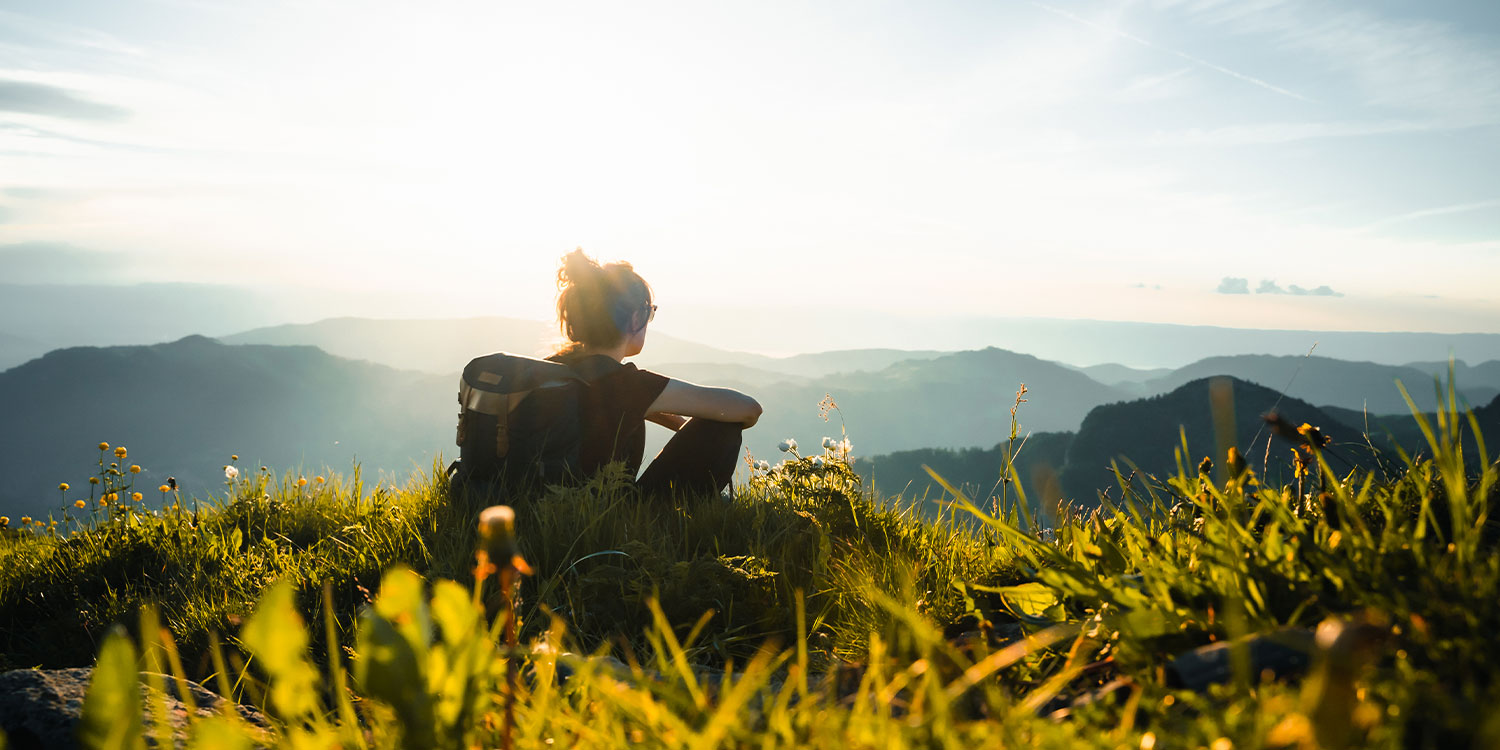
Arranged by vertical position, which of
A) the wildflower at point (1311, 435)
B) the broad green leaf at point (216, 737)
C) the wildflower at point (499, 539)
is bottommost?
the broad green leaf at point (216, 737)

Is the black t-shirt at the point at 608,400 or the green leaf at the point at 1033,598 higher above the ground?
the black t-shirt at the point at 608,400

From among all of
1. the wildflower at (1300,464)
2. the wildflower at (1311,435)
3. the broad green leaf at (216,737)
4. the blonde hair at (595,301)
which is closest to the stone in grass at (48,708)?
the broad green leaf at (216,737)

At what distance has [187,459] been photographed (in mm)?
177500

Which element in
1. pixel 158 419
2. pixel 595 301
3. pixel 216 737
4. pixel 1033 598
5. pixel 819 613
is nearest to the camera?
pixel 216 737

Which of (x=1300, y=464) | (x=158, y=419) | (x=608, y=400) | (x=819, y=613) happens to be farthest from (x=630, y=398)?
(x=158, y=419)

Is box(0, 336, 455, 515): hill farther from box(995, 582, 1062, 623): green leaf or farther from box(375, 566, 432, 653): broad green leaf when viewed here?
box(375, 566, 432, 653): broad green leaf

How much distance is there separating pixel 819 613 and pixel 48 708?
2430 mm

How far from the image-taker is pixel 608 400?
4.77 meters

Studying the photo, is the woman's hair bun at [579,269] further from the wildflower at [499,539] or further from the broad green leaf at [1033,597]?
the wildflower at [499,539]

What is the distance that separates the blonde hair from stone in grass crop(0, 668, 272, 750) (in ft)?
11.2

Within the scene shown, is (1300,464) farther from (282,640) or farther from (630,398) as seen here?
(630,398)

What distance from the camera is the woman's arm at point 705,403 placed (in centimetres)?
480

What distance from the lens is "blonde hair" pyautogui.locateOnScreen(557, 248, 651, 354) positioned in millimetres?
5160

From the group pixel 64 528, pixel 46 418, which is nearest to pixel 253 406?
pixel 46 418
